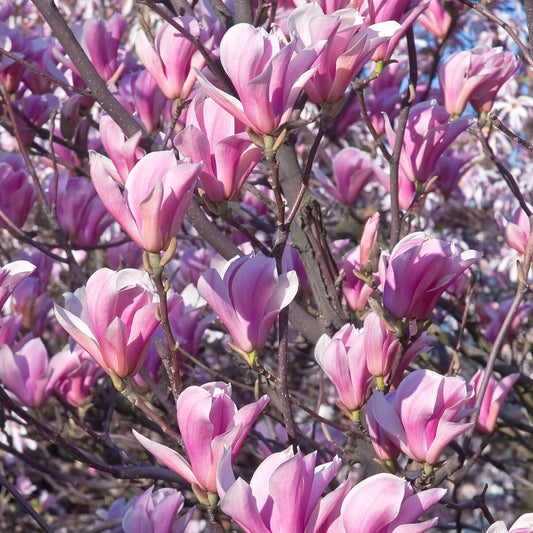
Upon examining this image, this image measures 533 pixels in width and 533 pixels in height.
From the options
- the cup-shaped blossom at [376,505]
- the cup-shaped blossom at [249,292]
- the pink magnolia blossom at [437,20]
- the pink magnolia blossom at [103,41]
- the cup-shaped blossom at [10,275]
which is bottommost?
the pink magnolia blossom at [437,20]

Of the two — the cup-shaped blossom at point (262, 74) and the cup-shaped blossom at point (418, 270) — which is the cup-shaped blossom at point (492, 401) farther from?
the cup-shaped blossom at point (262, 74)

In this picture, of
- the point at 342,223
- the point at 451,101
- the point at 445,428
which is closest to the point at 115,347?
the point at 445,428

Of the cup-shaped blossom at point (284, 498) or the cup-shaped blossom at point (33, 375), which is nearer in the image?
the cup-shaped blossom at point (284, 498)

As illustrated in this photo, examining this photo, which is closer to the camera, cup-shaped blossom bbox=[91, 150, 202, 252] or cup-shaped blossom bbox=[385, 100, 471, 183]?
cup-shaped blossom bbox=[91, 150, 202, 252]

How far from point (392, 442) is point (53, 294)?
2.47 meters

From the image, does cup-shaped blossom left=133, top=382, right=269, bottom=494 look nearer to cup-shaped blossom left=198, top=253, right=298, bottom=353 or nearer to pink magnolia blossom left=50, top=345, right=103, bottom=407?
cup-shaped blossom left=198, top=253, right=298, bottom=353

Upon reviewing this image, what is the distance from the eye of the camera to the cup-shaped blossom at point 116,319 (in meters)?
0.99

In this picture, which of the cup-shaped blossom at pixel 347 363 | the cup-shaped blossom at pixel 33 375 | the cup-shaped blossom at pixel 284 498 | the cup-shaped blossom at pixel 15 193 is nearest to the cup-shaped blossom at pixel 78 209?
the cup-shaped blossom at pixel 15 193

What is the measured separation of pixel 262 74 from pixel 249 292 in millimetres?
287

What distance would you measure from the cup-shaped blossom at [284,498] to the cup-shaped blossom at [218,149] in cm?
41

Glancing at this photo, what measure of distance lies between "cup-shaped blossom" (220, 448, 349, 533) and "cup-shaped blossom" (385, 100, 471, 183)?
78 cm

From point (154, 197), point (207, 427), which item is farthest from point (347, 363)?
point (154, 197)

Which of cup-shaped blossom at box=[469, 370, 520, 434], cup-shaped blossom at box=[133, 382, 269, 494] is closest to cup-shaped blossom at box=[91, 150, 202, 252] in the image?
cup-shaped blossom at box=[133, 382, 269, 494]

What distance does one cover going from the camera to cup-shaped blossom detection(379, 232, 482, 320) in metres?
1.11
